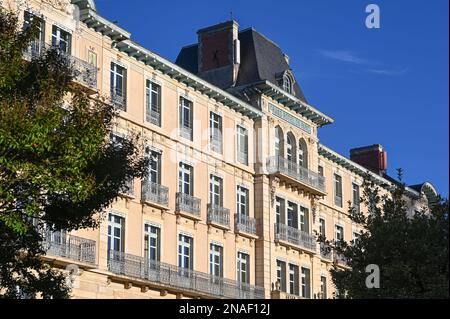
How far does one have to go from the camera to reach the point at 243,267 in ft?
148

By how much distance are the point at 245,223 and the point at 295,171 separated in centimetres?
535

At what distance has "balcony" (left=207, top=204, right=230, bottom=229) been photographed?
42469mm

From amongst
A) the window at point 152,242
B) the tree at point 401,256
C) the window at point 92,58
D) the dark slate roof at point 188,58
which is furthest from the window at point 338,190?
the tree at point 401,256

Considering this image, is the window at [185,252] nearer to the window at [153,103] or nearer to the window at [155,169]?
the window at [155,169]

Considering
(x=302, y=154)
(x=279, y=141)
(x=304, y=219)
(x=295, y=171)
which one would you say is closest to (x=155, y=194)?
(x=279, y=141)

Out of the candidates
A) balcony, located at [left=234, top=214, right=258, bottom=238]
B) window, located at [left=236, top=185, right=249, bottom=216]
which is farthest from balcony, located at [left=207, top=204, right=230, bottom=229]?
window, located at [left=236, top=185, right=249, bottom=216]

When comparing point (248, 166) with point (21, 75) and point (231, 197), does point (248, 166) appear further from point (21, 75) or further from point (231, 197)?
point (21, 75)

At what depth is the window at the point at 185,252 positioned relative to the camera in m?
41.0

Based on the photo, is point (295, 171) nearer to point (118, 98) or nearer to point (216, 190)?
point (216, 190)

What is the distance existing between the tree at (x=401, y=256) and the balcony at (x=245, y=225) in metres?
18.5

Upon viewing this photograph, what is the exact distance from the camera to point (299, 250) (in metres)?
48.7

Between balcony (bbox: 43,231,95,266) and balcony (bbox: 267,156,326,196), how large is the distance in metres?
14.5

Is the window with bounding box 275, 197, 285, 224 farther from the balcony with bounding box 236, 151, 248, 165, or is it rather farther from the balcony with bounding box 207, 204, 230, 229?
the balcony with bounding box 207, 204, 230, 229
